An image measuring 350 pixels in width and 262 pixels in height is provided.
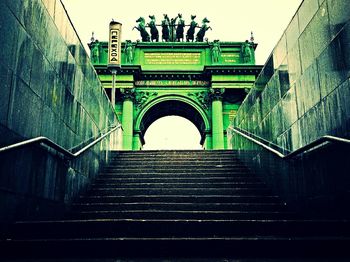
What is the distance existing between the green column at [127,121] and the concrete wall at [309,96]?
13.7 metres

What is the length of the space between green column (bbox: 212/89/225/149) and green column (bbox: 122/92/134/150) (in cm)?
485

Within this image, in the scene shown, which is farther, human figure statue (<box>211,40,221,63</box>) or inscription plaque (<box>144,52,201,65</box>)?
inscription plaque (<box>144,52,201,65</box>)

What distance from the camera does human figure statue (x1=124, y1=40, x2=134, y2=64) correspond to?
22203 millimetres

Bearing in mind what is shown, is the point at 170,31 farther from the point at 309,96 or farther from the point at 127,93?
the point at 309,96

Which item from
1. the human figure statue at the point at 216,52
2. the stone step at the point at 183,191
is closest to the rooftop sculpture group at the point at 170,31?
the human figure statue at the point at 216,52

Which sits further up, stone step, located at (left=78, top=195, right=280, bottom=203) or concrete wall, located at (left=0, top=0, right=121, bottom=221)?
concrete wall, located at (left=0, top=0, right=121, bottom=221)

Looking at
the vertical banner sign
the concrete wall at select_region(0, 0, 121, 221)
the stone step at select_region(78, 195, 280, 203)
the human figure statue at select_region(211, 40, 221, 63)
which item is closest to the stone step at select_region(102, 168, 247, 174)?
the concrete wall at select_region(0, 0, 121, 221)

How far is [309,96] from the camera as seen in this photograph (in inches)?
217

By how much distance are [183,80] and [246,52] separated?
425cm

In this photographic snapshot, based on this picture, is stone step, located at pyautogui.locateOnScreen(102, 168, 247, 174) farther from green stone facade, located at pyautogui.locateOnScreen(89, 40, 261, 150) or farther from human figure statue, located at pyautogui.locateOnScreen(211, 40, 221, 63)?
human figure statue, located at pyautogui.locateOnScreen(211, 40, 221, 63)

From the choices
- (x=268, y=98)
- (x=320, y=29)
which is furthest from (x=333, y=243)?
(x=268, y=98)

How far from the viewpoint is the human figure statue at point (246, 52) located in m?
22.4

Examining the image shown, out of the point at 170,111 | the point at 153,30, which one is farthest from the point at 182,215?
the point at 153,30

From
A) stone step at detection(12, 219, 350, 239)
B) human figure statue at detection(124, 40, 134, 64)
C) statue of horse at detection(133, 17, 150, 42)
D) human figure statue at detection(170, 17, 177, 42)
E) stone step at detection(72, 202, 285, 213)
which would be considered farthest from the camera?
human figure statue at detection(170, 17, 177, 42)
